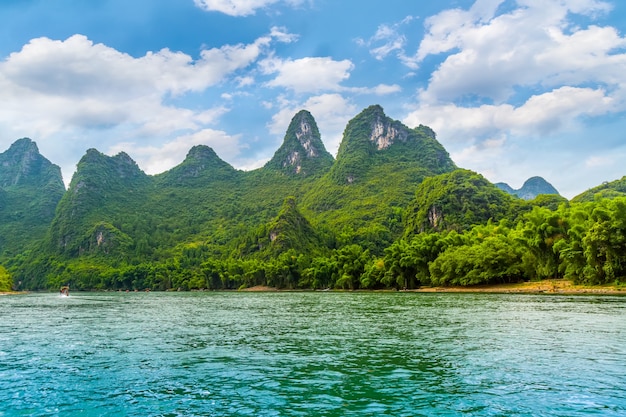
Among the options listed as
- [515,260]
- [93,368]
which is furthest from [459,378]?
[515,260]

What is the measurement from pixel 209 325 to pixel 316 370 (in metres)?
21.9

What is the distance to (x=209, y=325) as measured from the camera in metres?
39.2

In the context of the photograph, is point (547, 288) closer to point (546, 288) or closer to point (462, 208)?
point (546, 288)

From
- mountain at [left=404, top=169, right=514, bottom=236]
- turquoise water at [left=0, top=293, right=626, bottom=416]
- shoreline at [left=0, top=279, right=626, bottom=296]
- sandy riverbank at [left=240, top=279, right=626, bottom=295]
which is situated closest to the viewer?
turquoise water at [left=0, top=293, right=626, bottom=416]

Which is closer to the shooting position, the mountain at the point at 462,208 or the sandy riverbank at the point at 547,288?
the sandy riverbank at the point at 547,288

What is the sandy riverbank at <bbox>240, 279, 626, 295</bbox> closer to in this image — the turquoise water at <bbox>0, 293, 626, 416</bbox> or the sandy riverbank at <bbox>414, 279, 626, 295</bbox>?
the sandy riverbank at <bbox>414, 279, 626, 295</bbox>

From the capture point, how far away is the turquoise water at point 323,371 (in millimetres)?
14305

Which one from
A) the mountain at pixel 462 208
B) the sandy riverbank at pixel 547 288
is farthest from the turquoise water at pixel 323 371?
the mountain at pixel 462 208

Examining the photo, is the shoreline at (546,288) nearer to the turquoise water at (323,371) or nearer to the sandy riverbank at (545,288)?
the sandy riverbank at (545,288)

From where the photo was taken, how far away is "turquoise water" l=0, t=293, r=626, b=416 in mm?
14305

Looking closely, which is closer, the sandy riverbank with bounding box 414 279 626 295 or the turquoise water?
the turquoise water

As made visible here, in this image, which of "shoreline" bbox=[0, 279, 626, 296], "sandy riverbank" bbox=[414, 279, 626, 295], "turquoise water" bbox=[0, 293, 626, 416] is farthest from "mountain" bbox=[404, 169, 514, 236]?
"turquoise water" bbox=[0, 293, 626, 416]

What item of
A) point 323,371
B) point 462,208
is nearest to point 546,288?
point 323,371

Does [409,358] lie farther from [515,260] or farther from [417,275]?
[417,275]
